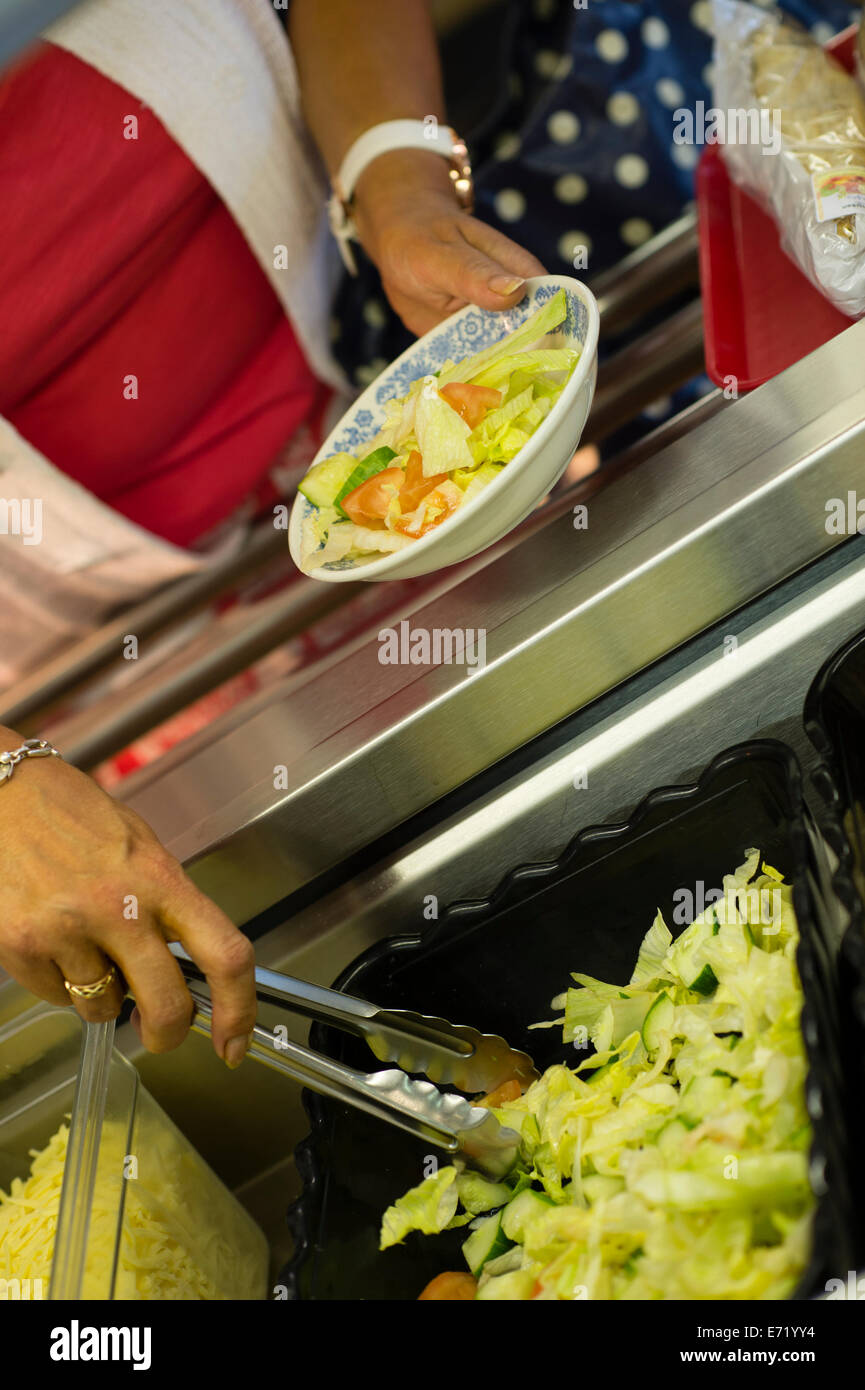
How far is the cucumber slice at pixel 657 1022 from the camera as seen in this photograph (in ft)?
2.64

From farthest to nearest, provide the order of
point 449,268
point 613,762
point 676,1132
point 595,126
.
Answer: point 595,126
point 449,268
point 613,762
point 676,1132

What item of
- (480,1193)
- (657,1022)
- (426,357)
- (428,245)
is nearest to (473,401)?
(426,357)

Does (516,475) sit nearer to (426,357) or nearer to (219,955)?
(426,357)

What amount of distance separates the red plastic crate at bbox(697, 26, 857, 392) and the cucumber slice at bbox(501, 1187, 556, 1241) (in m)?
0.71

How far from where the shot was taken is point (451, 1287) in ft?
2.56

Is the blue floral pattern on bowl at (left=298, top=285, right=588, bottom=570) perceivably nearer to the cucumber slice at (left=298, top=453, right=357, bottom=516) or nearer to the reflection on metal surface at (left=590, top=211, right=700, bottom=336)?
the cucumber slice at (left=298, top=453, right=357, bottom=516)

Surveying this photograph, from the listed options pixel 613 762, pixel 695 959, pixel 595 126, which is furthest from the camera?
pixel 595 126

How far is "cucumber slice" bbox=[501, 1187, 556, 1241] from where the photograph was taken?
2.56 feet

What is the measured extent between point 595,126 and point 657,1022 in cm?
113

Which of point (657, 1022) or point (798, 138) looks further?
point (798, 138)

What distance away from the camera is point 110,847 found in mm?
816

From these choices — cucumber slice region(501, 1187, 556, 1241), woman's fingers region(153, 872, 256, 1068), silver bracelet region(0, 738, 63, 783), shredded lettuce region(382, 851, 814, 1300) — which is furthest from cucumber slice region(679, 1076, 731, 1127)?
silver bracelet region(0, 738, 63, 783)

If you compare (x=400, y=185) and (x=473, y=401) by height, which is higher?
(x=400, y=185)

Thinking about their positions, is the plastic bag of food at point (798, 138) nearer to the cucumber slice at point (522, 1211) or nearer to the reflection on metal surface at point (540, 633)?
the reflection on metal surface at point (540, 633)
